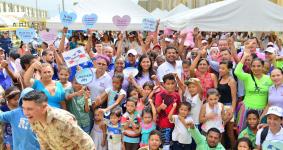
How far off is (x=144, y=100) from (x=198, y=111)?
85 cm

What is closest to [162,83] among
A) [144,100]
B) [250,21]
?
[144,100]

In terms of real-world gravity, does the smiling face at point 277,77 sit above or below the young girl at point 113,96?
above

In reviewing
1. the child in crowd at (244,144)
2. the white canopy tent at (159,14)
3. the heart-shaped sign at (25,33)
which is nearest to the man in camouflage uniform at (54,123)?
the child in crowd at (244,144)

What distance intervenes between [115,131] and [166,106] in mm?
890

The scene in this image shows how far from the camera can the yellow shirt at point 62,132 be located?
9.93 ft

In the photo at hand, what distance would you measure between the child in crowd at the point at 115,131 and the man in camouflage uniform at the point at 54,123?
252cm

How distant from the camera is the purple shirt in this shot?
17.1ft

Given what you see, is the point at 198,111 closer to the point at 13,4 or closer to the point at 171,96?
the point at 171,96

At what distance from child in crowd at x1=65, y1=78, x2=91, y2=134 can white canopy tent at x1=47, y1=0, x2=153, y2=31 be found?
6.14 metres

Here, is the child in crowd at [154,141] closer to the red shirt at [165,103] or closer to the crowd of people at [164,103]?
the crowd of people at [164,103]

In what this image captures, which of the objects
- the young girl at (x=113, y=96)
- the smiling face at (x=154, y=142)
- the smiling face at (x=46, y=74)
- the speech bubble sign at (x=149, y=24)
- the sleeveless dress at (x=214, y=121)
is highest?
the speech bubble sign at (x=149, y=24)

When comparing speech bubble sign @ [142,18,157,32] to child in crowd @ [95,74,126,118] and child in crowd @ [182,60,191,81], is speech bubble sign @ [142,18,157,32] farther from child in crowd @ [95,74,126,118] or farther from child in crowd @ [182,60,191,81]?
child in crowd @ [95,74,126,118]

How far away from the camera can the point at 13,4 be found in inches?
4508

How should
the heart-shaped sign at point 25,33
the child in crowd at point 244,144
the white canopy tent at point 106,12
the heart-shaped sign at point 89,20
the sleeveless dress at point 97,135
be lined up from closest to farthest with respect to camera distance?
1. the child in crowd at point 244,144
2. the sleeveless dress at point 97,135
3. the heart-shaped sign at point 25,33
4. the heart-shaped sign at point 89,20
5. the white canopy tent at point 106,12
